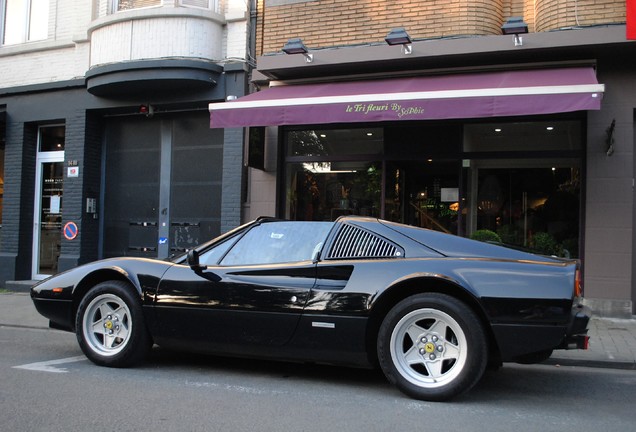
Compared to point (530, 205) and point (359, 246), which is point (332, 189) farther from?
point (359, 246)

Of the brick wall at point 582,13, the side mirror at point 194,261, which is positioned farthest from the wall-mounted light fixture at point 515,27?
the side mirror at point 194,261

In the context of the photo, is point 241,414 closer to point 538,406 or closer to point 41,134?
point 538,406

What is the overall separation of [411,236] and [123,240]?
8.62m

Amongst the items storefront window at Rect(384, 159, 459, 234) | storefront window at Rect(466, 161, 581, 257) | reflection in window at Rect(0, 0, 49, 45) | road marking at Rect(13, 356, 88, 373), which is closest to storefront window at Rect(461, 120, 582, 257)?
storefront window at Rect(466, 161, 581, 257)

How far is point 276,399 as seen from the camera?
4.50 metres

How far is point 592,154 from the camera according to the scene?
27.8 feet

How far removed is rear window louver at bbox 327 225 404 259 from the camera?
4777mm

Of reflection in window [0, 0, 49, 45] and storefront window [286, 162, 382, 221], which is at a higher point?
reflection in window [0, 0, 49, 45]

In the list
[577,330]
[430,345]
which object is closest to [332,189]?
[430,345]

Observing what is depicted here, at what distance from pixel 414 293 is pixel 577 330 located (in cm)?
121

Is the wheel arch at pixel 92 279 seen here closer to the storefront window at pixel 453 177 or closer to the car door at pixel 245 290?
the car door at pixel 245 290

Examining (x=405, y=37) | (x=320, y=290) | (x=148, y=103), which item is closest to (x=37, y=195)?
(x=148, y=103)

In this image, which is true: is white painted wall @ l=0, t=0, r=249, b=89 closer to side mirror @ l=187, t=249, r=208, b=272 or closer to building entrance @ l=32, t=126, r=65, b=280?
building entrance @ l=32, t=126, r=65, b=280

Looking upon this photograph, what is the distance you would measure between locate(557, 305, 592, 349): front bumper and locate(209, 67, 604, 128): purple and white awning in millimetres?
3465
